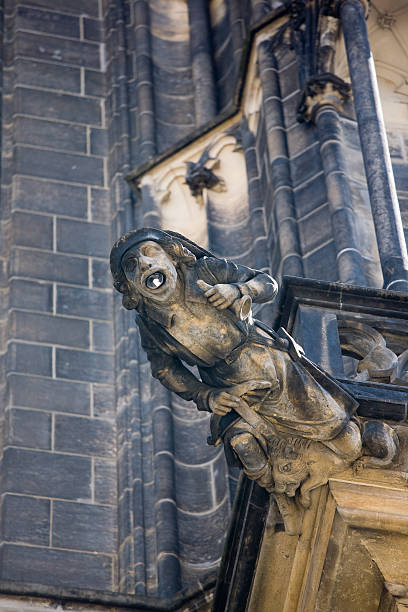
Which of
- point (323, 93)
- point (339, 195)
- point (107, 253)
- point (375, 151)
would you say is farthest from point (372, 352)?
point (107, 253)

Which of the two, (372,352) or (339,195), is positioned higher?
(339,195)

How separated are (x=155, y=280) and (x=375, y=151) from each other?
101 inches

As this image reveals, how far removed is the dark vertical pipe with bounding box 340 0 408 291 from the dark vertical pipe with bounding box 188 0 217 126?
2.07 meters

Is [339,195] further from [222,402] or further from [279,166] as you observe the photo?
[222,402]

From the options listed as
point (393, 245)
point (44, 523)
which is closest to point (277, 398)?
point (393, 245)

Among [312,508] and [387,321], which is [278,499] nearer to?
[312,508]

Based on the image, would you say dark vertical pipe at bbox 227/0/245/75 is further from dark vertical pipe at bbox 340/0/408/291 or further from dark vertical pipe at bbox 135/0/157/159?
dark vertical pipe at bbox 340/0/408/291

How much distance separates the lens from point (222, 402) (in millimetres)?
9281

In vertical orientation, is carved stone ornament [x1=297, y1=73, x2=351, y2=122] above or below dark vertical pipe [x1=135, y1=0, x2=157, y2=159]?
below

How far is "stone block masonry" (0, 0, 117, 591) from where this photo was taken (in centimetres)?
1232

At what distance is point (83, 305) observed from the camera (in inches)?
539

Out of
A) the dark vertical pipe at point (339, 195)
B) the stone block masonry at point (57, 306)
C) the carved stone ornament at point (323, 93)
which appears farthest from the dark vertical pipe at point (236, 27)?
the dark vertical pipe at point (339, 195)

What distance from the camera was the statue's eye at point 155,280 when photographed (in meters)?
9.30

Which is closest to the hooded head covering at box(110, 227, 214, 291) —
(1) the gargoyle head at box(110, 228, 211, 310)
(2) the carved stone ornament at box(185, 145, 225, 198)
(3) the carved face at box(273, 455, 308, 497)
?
(1) the gargoyle head at box(110, 228, 211, 310)
